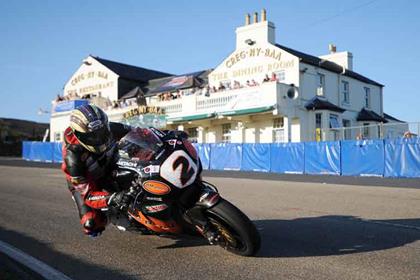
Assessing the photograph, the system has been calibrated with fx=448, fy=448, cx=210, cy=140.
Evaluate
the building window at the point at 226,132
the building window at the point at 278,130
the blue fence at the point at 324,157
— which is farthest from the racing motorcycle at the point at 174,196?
the building window at the point at 226,132

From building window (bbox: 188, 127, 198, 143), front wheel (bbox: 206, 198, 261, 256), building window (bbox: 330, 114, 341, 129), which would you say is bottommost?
front wheel (bbox: 206, 198, 261, 256)

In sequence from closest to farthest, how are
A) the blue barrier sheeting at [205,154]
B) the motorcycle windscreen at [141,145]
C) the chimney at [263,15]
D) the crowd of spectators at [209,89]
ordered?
the motorcycle windscreen at [141,145] < the blue barrier sheeting at [205,154] < the crowd of spectators at [209,89] < the chimney at [263,15]

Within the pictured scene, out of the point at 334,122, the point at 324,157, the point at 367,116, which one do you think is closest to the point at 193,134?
the point at 334,122

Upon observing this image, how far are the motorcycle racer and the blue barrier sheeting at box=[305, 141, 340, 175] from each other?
19444 millimetres

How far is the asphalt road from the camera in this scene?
4457 millimetres

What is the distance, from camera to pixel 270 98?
97.7ft

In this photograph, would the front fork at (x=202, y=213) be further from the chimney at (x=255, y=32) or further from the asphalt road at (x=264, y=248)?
the chimney at (x=255, y=32)

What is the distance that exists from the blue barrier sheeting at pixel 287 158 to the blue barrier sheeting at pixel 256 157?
1.58 ft

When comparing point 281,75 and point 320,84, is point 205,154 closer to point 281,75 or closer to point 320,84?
point 281,75

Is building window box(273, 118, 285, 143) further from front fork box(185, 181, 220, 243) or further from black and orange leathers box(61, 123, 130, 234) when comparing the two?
front fork box(185, 181, 220, 243)

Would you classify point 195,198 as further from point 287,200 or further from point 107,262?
point 287,200

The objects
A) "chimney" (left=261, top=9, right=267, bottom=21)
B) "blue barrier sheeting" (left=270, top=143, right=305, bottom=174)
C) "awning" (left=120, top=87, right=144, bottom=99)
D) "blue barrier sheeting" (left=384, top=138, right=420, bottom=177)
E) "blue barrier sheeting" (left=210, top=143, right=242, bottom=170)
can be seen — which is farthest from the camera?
"awning" (left=120, top=87, right=144, bottom=99)

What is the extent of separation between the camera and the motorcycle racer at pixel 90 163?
4.89 metres

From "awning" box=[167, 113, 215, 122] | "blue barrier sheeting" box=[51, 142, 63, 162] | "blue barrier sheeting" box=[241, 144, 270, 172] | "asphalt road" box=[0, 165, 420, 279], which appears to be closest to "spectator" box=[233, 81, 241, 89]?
"awning" box=[167, 113, 215, 122]
